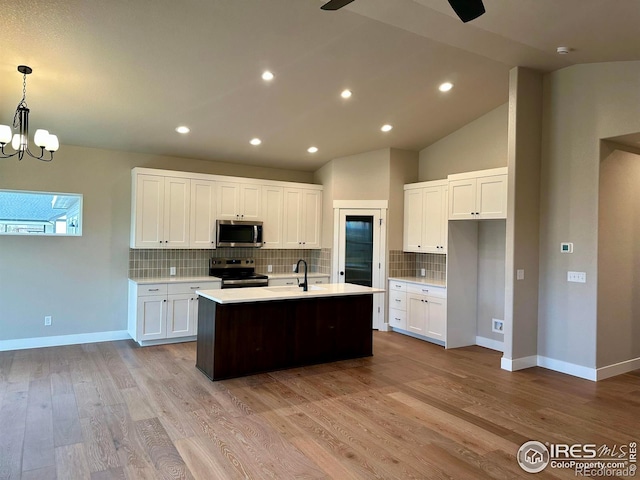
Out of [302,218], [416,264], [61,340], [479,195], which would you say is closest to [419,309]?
[416,264]

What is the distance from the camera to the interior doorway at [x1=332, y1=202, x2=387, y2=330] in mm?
6824

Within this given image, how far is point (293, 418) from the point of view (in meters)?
3.51

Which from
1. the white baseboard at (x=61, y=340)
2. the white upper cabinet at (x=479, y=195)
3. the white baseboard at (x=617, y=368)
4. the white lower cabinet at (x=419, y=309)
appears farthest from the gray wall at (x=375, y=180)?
the white baseboard at (x=61, y=340)

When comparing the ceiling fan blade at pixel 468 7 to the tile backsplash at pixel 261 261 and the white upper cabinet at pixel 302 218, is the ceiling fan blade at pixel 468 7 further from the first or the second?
the white upper cabinet at pixel 302 218

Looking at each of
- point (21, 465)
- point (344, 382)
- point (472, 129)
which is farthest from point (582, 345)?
point (21, 465)

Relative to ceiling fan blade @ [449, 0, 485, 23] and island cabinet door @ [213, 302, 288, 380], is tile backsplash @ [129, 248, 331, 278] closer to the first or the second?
island cabinet door @ [213, 302, 288, 380]

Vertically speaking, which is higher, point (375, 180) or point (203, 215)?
point (375, 180)

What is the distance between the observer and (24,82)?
13.3 ft

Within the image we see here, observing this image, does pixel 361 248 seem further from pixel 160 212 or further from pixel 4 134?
pixel 4 134

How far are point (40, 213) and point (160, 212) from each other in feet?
4.78

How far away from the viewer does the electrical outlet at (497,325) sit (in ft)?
19.0

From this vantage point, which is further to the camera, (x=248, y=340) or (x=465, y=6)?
(x=248, y=340)

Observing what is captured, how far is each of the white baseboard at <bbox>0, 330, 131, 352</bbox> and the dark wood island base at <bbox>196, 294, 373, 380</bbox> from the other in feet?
6.41

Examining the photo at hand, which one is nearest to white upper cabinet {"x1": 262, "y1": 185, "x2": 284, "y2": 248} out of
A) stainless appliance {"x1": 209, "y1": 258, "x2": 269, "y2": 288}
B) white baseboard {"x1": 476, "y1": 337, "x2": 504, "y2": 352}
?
stainless appliance {"x1": 209, "y1": 258, "x2": 269, "y2": 288}
